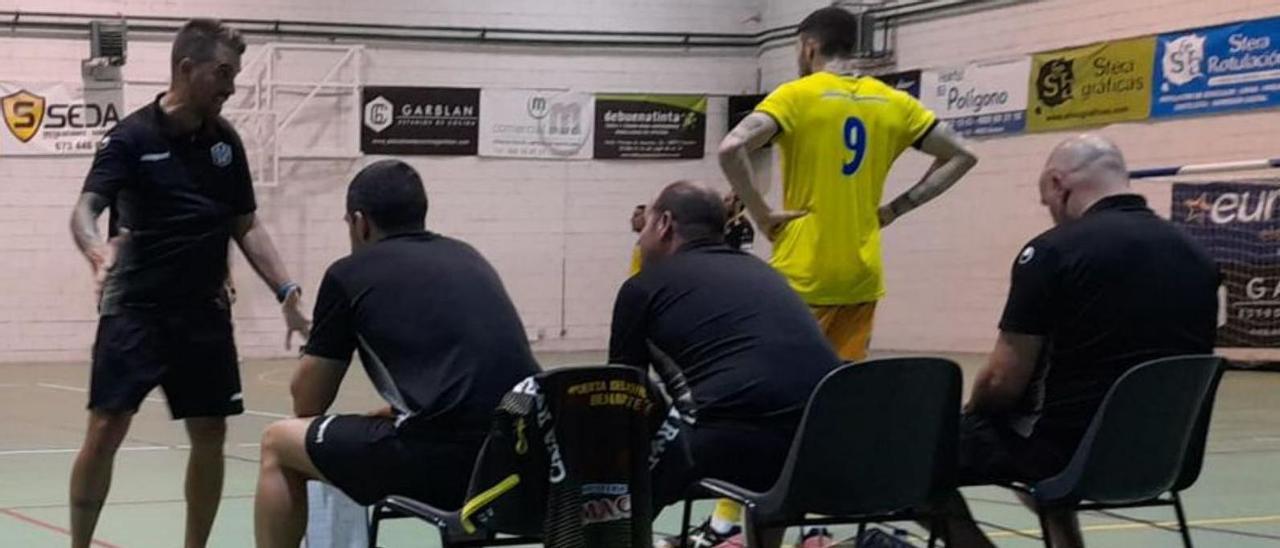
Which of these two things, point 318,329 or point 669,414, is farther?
point 318,329

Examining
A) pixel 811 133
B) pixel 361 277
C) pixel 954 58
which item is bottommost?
pixel 361 277

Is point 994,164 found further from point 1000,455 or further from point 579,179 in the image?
point 1000,455

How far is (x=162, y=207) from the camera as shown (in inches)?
173

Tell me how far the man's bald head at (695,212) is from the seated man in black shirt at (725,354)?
9 cm

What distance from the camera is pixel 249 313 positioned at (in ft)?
53.4

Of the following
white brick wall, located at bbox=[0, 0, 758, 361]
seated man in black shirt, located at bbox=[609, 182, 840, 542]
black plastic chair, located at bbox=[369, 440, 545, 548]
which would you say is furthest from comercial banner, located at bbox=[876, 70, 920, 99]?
black plastic chair, located at bbox=[369, 440, 545, 548]

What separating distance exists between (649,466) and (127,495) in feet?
13.0

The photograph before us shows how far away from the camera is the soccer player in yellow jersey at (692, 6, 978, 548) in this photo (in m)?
4.70

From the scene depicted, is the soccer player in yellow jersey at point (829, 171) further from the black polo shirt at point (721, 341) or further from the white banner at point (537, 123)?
the white banner at point (537, 123)

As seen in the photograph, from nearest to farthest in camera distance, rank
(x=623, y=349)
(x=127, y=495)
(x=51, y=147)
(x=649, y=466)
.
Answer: (x=649, y=466) → (x=623, y=349) → (x=127, y=495) → (x=51, y=147)

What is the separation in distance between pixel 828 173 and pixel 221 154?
5.86ft

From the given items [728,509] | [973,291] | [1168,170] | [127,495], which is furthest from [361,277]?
[973,291]

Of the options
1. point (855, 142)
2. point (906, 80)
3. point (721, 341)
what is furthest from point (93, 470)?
point (906, 80)

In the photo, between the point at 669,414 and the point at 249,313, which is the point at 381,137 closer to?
the point at 249,313
